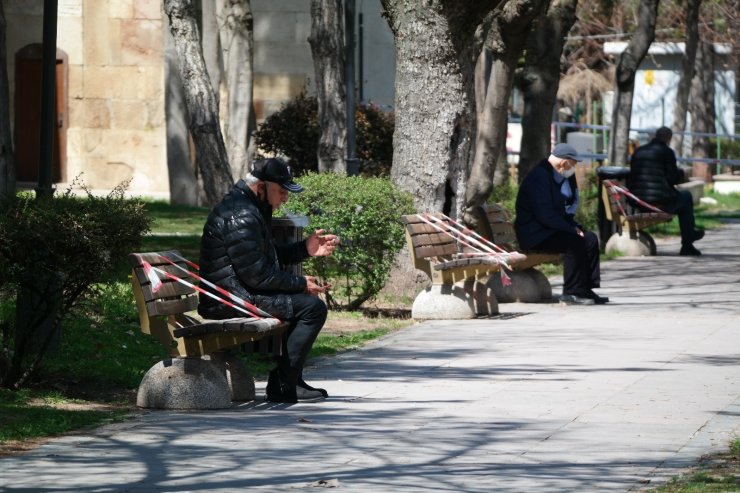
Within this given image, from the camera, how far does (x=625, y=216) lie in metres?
21.6

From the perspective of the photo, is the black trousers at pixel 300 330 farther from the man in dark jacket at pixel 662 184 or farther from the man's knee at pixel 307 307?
the man in dark jacket at pixel 662 184

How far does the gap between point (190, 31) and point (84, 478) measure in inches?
331

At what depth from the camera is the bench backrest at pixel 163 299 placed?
9.38 metres

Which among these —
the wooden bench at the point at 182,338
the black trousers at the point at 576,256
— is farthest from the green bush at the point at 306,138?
the wooden bench at the point at 182,338

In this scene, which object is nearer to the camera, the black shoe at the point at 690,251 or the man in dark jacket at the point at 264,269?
the man in dark jacket at the point at 264,269

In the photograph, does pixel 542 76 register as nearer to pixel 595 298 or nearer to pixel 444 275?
pixel 595 298

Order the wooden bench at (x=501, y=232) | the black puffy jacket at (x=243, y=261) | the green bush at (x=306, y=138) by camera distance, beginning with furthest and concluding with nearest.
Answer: the green bush at (x=306, y=138) < the wooden bench at (x=501, y=232) < the black puffy jacket at (x=243, y=261)

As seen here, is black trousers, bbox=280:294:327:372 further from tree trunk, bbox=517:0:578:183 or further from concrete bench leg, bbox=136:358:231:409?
tree trunk, bbox=517:0:578:183

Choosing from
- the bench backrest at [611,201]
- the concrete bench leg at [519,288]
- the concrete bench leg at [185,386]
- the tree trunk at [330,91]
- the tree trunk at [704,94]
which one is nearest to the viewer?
the concrete bench leg at [185,386]

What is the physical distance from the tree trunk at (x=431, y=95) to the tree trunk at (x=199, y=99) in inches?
69.0

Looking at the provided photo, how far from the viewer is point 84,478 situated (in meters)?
7.41

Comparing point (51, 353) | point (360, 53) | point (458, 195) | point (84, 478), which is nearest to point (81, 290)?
point (51, 353)

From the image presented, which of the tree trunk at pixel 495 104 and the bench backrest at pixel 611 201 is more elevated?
the tree trunk at pixel 495 104

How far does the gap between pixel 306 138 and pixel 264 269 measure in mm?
13526
